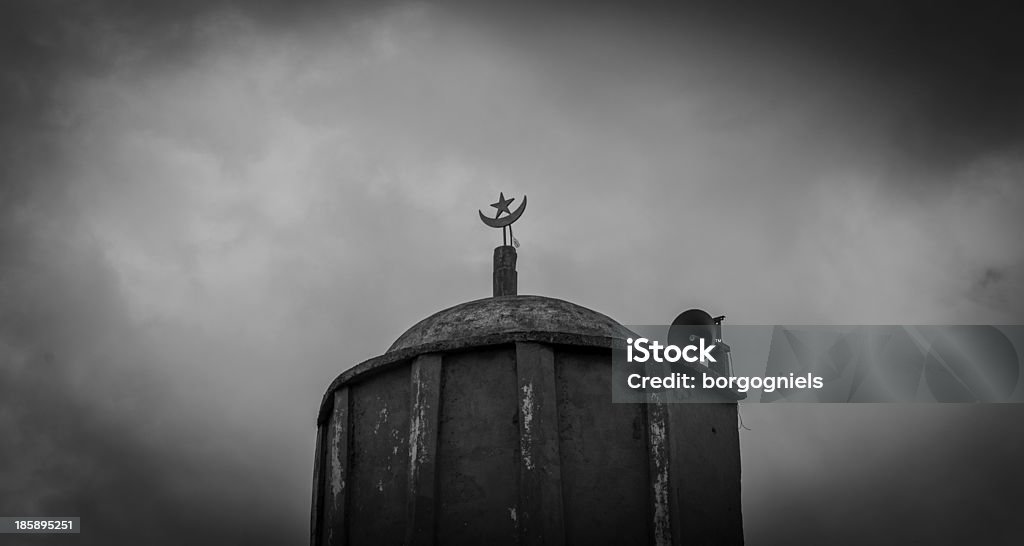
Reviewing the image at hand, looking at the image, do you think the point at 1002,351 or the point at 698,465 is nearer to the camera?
the point at 698,465

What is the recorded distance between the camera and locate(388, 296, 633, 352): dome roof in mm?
10617

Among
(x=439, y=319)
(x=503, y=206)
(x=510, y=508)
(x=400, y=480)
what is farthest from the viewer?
(x=503, y=206)

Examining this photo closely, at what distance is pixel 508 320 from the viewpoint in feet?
35.0

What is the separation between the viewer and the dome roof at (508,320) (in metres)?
10.6

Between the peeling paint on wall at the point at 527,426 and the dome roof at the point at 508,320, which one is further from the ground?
the dome roof at the point at 508,320

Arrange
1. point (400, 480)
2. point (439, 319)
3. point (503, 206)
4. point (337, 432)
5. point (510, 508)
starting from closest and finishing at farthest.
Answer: point (510, 508)
point (400, 480)
point (337, 432)
point (439, 319)
point (503, 206)

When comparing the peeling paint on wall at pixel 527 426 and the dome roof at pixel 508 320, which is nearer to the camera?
the peeling paint on wall at pixel 527 426

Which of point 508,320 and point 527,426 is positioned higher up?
point 508,320

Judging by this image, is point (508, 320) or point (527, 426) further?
point (508, 320)

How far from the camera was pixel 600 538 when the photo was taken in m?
8.98

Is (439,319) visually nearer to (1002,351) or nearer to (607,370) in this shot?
(607,370)

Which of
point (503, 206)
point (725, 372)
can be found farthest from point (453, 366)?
point (503, 206)

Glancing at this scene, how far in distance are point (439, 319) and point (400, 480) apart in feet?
8.24

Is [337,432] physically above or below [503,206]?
below
